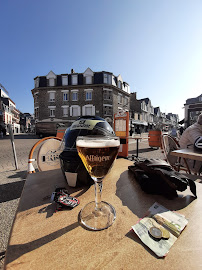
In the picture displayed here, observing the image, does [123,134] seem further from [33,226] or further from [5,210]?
[33,226]

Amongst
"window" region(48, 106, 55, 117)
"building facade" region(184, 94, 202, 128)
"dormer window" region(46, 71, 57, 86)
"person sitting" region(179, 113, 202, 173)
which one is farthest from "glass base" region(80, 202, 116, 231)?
"building facade" region(184, 94, 202, 128)

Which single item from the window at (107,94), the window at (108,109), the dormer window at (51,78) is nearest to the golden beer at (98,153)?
the window at (108,109)

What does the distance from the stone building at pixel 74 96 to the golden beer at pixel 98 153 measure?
2033 centimetres

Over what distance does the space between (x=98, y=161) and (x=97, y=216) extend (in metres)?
0.26

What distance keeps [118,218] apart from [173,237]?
0.73 feet

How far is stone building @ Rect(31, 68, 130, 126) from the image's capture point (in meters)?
20.9

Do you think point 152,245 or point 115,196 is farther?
point 115,196

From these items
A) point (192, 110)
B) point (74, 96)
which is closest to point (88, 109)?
point (74, 96)

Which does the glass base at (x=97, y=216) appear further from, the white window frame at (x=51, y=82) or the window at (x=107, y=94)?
the white window frame at (x=51, y=82)

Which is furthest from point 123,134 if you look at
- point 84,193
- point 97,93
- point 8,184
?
point 97,93

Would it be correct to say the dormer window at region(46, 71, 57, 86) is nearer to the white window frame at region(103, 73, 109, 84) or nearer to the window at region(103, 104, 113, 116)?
the white window frame at region(103, 73, 109, 84)

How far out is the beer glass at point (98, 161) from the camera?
0.57 metres

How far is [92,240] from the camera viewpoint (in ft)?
1.51

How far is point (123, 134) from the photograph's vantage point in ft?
20.9
